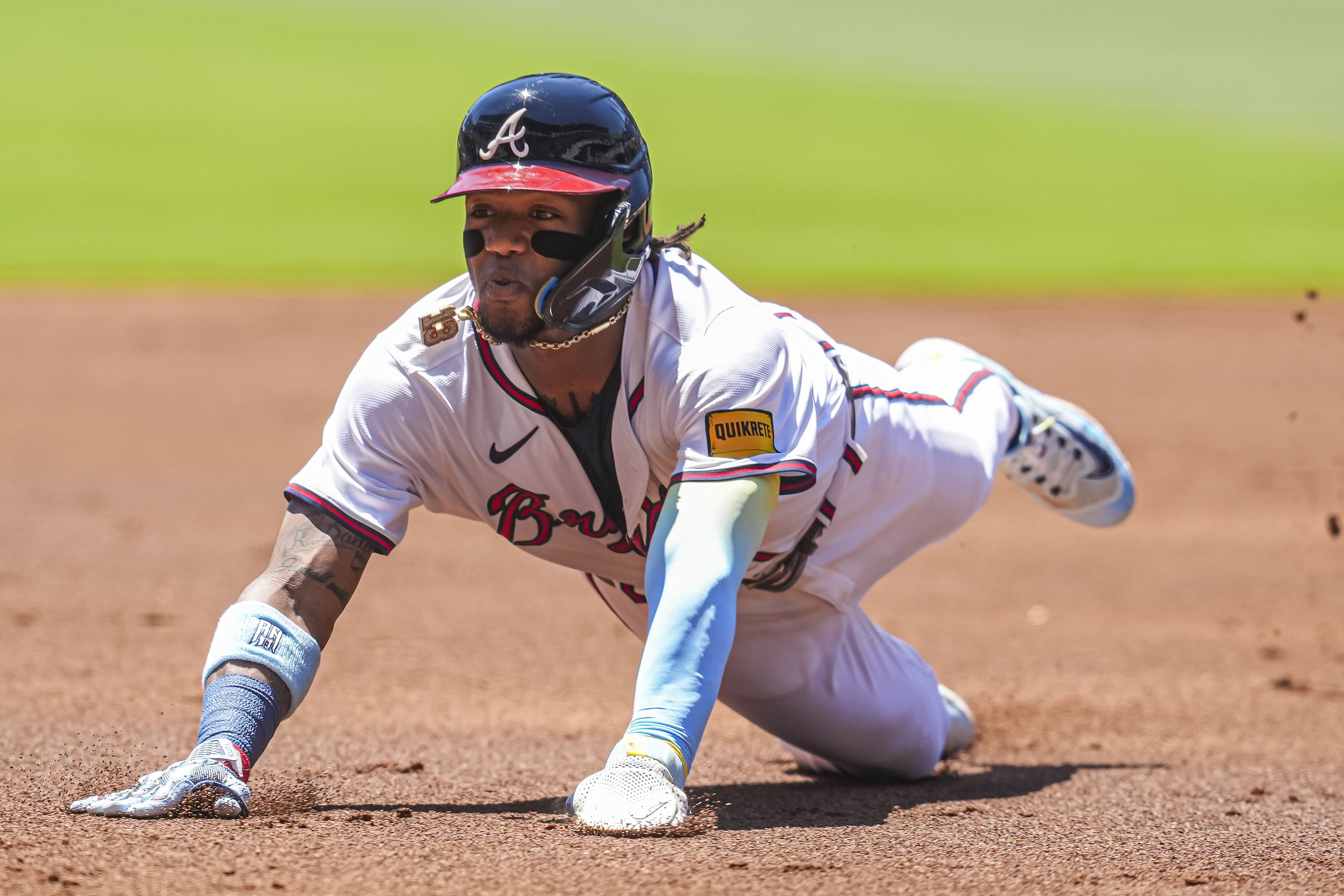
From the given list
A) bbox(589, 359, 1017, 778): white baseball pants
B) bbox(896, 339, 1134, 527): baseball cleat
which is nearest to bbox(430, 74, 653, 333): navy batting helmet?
bbox(589, 359, 1017, 778): white baseball pants

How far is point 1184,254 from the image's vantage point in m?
19.9

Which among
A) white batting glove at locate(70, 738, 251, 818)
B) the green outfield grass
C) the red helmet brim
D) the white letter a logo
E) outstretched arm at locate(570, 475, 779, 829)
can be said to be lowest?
the green outfield grass

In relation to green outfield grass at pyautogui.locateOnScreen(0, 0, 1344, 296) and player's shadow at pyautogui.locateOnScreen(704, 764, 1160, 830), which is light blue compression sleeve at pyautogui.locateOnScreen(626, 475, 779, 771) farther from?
green outfield grass at pyautogui.locateOnScreen(0, 0, 1344, 296)

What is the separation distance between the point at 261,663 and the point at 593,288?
932mm

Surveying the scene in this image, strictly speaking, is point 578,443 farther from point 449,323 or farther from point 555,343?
point 449,323

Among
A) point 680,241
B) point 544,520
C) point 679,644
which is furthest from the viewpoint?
point 680,241

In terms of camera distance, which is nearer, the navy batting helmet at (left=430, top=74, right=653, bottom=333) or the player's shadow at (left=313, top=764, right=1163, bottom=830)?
the navy batting helmet at (left=430, top=74, right=653, bottom=333)

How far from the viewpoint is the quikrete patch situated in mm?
2822

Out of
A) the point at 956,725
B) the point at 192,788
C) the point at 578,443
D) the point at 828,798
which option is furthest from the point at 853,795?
the point at 192,788

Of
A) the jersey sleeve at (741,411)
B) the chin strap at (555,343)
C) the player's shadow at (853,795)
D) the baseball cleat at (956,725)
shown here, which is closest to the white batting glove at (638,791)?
the player's shadow at (853,795)

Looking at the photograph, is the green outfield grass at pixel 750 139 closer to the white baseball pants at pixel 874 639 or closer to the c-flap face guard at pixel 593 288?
the white baseball pants at pixel 874 639

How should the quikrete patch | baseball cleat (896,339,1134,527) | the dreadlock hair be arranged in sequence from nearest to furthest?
1. the quikrete patch
2. the dreadlock hair
3. baseball cleat (896,339,1134,527)

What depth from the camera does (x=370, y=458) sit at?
298cm

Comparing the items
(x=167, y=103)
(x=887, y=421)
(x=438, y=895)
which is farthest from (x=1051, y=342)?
(x=167, y=103)
